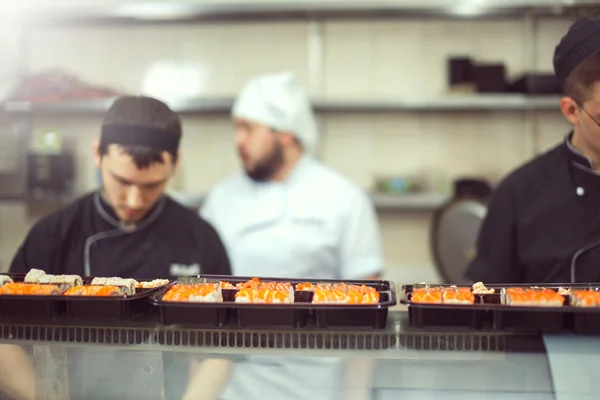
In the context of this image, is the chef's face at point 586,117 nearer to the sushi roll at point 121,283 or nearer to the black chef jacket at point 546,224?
the black chef jacket at point 546,224

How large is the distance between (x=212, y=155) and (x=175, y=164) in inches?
82.2

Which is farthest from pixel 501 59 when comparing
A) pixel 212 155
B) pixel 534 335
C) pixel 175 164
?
pixel 534 335

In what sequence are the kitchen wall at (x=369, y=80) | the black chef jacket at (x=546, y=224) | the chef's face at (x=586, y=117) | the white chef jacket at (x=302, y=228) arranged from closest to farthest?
the chef's face at (x=586, y=117), the black chef jacket at (x=546, y=224), the white chef jacket at (x=302, y=228), the kitchen wall at (x=369, y=80)

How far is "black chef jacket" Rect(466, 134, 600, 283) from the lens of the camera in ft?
4.83

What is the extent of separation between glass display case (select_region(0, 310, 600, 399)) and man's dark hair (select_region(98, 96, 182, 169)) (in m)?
0.43

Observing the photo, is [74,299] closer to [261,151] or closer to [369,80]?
[261,151]

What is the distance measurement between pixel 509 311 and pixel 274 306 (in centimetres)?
41

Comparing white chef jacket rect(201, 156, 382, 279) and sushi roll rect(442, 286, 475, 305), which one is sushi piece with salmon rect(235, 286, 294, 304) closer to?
sushi roll rect(442, 286, 475, 305)

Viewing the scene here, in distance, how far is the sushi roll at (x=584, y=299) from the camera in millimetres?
1147

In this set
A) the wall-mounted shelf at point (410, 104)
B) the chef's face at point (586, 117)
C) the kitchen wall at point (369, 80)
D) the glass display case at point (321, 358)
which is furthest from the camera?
the kitchen wall at point (369, 80)

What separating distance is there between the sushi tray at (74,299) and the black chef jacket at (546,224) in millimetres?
868

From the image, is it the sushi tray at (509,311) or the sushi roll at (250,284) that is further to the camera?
the sushi roll at (250,284)

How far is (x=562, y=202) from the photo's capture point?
1513 millimetres

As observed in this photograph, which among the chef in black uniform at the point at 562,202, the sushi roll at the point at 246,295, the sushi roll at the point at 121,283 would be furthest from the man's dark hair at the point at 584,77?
the sushi roll at the point at 121,283
